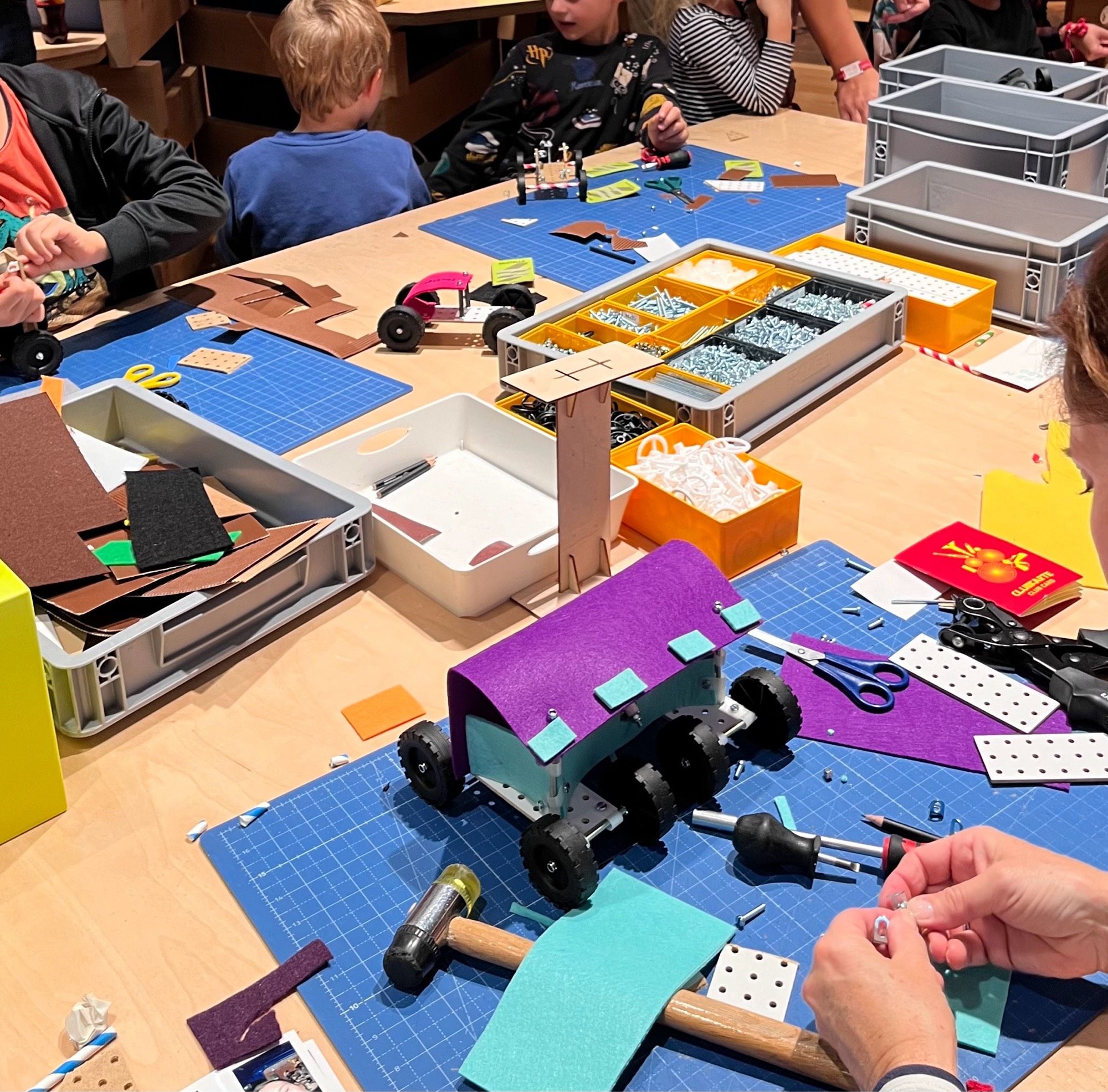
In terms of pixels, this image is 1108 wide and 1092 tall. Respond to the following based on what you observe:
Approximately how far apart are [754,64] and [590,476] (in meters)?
2.32

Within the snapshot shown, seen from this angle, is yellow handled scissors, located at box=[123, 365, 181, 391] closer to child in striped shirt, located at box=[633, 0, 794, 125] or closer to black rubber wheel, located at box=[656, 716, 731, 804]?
black rubber wheel, located at box=[656, 716, 731, 804]

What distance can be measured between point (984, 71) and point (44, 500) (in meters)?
2.42

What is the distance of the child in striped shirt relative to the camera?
3.23 metres

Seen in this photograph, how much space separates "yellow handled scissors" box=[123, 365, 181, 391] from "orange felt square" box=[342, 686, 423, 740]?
851mm

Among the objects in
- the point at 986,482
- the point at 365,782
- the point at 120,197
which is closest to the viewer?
the point at 365,782

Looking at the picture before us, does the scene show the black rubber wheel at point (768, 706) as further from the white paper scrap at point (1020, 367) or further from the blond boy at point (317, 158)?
the blond boy at point (317, 158)

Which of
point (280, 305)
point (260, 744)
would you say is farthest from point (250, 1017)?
point (280, 305)

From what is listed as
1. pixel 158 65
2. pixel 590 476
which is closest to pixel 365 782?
pixel 590 476

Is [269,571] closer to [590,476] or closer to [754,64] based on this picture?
[590,476]

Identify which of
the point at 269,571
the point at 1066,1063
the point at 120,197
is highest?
the point at 120,197

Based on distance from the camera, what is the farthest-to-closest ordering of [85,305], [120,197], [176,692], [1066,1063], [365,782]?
1. [120,197]
2. [85,305]
3. [176,692]
4. [365,782]
5. [1066,1063]

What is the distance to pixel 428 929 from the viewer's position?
97 cm

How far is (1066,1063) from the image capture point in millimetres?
885


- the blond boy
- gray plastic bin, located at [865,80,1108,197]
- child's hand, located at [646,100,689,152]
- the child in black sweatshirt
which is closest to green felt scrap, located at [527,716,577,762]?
gray plastic bin, located at [865,80,1108,197]
